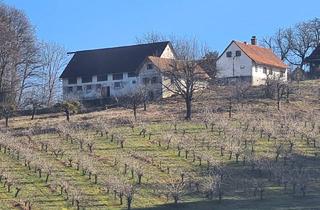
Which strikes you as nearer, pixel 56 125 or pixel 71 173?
pixel 71 173

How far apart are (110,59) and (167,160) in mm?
39664

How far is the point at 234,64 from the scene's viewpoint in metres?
80.2

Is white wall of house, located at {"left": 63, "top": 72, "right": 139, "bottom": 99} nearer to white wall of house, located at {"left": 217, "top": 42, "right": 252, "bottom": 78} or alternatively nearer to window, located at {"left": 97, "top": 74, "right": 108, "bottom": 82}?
window, located at {"left": 97, "top": 74, "right": 108, "bottom": 82}

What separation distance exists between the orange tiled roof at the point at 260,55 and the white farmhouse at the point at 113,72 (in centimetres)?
876

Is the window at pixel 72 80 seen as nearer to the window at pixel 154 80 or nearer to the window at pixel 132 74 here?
the window at pixel 132 74

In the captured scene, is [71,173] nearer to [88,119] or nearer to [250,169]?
[250,169]

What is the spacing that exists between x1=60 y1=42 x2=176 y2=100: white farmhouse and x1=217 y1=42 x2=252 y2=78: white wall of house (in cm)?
621

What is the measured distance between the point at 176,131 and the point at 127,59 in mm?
29616

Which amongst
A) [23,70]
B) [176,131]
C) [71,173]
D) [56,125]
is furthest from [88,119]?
[23,70]

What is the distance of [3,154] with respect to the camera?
1725 inches

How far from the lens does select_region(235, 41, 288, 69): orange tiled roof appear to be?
8044 centimetres

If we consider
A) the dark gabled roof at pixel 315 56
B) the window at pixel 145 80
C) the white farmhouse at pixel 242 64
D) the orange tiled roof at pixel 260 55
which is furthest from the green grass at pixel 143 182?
the dark gabled roof at pixel 315 56

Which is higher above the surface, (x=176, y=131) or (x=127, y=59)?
(x=127, y=59)

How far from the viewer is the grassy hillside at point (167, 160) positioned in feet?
112
